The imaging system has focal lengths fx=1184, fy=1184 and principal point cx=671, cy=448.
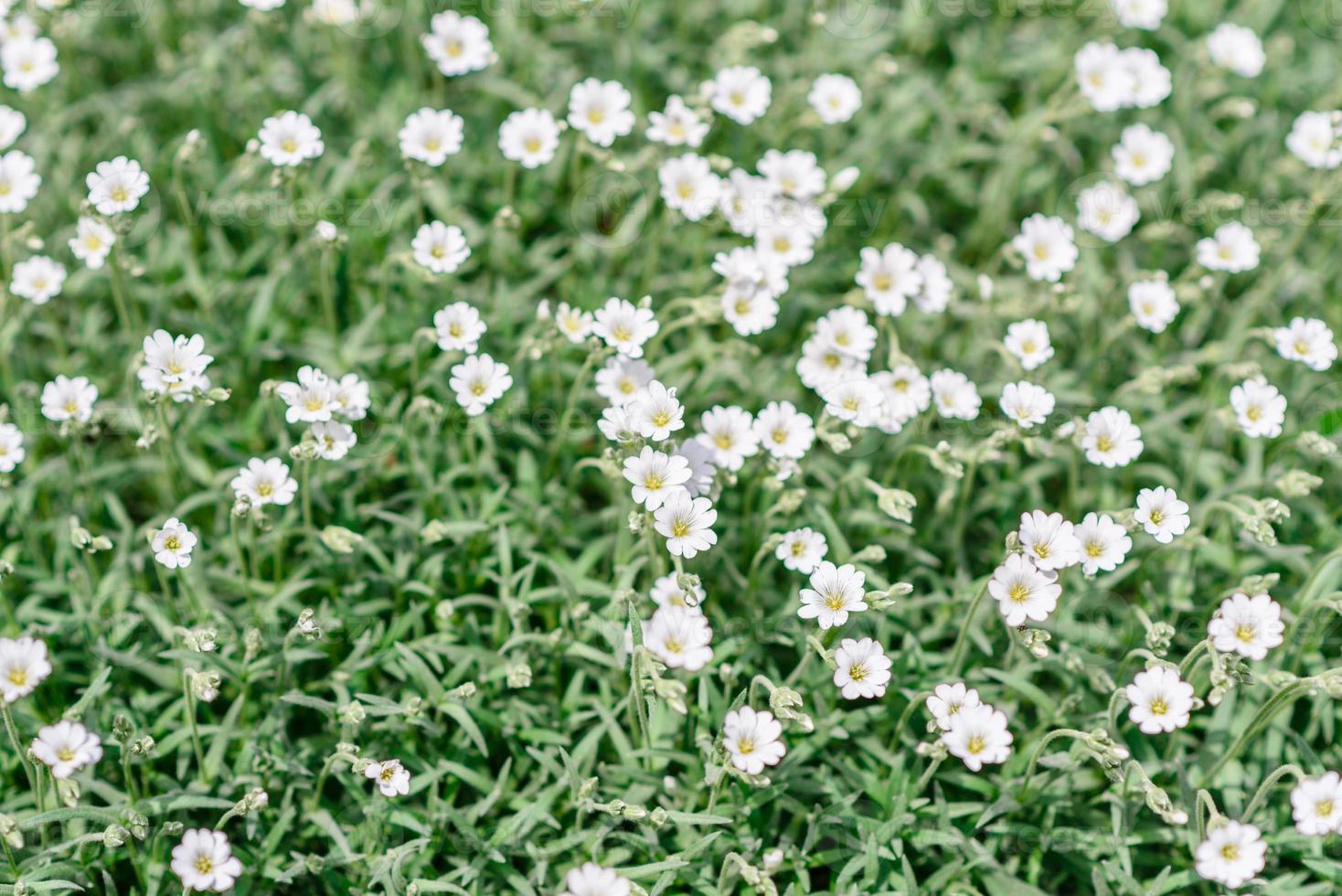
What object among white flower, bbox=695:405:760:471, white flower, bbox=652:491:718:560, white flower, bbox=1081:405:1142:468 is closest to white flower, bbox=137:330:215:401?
white flower, bbox=652:491:718:560

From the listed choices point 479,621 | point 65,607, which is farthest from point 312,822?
point 65,607

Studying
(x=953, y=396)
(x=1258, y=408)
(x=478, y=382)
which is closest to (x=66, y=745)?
(x=478, y=382)

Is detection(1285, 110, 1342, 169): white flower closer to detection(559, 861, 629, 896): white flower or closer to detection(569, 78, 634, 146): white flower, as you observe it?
detection(569, 78, 634, 146): white flower

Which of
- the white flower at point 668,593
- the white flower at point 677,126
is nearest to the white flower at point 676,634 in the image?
the white flower at point 668,593

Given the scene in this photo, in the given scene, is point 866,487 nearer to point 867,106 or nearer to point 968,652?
point 968,652

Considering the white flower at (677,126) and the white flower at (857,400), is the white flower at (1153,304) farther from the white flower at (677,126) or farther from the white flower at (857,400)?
the white flower at (677,126)

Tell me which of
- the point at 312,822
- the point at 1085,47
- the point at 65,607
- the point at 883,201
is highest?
the point at 1085,47

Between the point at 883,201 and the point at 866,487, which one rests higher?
the point at 883,201
